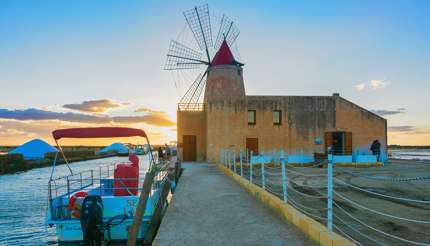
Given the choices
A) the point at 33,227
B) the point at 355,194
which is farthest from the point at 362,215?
the point at 33,227

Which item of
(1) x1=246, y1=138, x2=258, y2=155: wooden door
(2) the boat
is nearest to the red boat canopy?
(2) the boat

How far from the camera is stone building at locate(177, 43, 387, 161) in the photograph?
2547 cm

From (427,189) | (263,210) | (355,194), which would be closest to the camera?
(263,210)

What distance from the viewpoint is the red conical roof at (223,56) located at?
33.1m

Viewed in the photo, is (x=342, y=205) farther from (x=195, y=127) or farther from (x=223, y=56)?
(x=223, y=56)

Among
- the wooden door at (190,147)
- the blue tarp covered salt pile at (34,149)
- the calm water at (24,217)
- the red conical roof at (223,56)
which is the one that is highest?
the red conical roof at (223,56)

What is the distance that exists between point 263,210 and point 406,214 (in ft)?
12.1

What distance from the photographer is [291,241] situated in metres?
5.49

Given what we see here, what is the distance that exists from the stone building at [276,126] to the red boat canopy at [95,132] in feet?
53.7

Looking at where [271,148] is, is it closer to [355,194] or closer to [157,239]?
[355,194]

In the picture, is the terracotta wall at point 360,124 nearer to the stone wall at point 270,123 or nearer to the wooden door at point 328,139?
the stone wall at point 270,123

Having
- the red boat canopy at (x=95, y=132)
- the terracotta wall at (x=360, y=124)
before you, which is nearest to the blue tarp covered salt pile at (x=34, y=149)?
the terracotta wall at (x=360, y=124)

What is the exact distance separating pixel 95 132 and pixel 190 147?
1853 cm

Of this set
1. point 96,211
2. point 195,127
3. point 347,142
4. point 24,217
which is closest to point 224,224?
point 96,211
